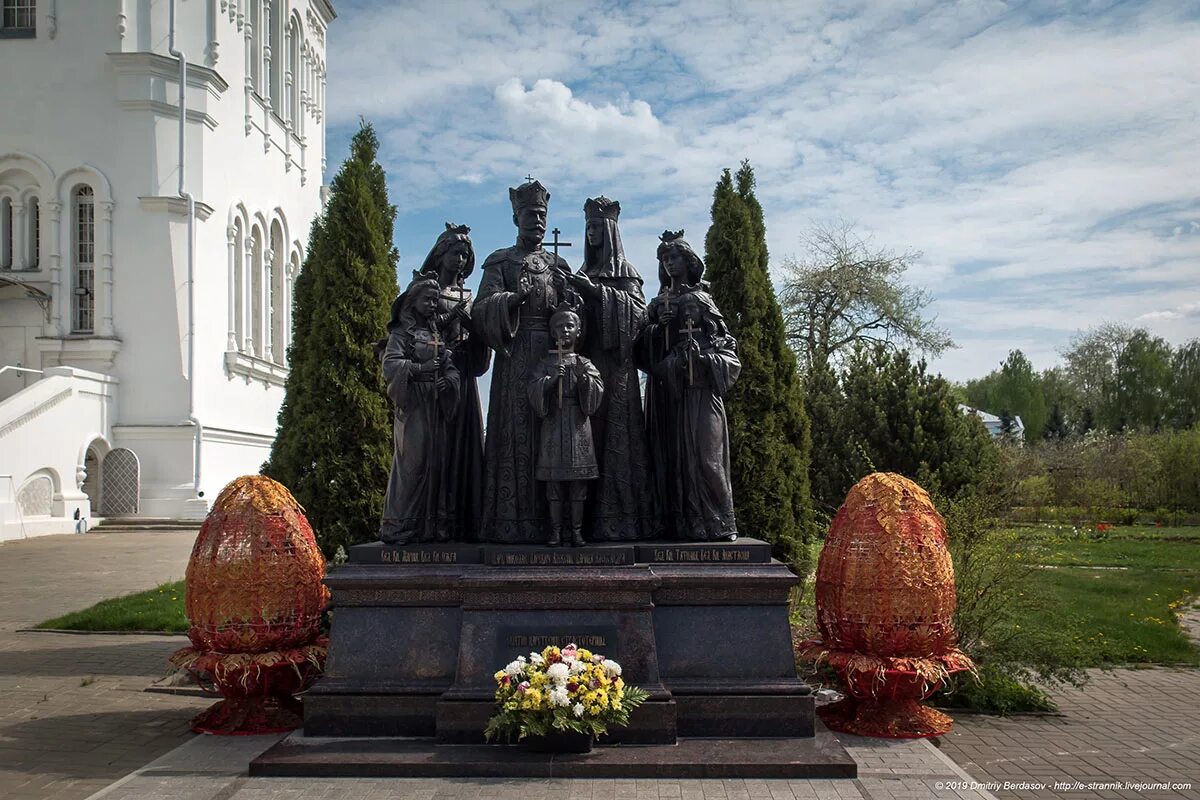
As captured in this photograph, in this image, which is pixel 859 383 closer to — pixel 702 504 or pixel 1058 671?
pixel 1058 671

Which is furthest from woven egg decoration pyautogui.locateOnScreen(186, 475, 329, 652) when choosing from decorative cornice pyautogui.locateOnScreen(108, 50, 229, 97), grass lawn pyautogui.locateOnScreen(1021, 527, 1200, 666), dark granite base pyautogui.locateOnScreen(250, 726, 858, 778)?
decorative cornice pyautogui.locateOnScreen(108, 50, 229, 97)

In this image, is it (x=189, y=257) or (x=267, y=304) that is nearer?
(x=189, y=257)

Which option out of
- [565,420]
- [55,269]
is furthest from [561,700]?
[55,269]

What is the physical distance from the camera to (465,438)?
7391mm

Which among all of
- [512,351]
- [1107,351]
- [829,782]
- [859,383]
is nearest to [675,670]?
[829,782]

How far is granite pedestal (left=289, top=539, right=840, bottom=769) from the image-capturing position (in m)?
6.29

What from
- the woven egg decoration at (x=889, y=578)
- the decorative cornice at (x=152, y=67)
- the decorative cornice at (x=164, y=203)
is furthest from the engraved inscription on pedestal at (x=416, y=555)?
the decorative cornice at (x=152, y=67)

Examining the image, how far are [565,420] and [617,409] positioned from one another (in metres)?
0.59

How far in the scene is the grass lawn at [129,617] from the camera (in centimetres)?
1096

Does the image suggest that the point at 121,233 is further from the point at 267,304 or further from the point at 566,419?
the point at 566,419

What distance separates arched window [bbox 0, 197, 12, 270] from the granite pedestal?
23445 millimetres

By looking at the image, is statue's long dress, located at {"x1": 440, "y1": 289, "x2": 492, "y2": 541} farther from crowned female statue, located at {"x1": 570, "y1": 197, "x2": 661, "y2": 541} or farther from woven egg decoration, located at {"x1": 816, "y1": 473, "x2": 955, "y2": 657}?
woven egg decoration, located at {"x1": 816, "y1": 473, "x2": 955, "y2": 657}

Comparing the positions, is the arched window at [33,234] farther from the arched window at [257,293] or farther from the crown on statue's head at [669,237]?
the crown on statue's head at [669,237]

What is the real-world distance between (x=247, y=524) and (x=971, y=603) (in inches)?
217
